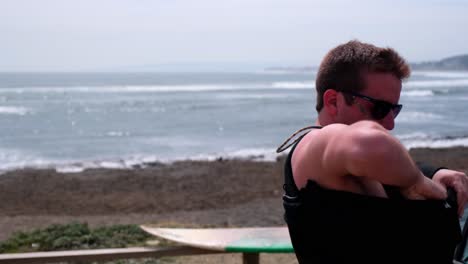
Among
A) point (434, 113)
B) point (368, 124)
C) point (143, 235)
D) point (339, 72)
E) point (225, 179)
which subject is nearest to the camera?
point (368, 124)

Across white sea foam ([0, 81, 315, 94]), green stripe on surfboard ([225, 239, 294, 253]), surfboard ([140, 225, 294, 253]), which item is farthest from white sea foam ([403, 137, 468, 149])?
white sea foam ([0, 81, 315, 94])

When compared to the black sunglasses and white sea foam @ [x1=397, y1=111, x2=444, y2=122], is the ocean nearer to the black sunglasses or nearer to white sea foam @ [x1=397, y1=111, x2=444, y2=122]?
white sea foam @ [x1=397, y1=111, x2=444, y2=122]

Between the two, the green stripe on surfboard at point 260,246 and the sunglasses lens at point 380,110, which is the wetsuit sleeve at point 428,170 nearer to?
the sunglasses lens at point 380,110

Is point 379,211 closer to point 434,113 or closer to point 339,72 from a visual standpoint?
point 339,72

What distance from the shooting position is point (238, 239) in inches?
149

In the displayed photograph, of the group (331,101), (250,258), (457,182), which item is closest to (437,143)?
(250,258)

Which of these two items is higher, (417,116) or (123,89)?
(417,116)

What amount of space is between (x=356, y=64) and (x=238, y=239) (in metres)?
2.32

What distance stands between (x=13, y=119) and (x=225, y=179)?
81.4 ft

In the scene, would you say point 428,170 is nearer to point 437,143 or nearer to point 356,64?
point 356,64

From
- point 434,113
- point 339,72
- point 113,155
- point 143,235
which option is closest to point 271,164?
point 113,155

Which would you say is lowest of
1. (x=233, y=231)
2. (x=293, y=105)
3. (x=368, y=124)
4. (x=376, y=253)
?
(x=293, y=105)

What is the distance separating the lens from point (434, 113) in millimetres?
41688

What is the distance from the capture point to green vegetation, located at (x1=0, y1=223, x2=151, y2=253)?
8055mm
